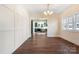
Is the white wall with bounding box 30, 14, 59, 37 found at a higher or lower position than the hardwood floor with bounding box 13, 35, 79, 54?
higher

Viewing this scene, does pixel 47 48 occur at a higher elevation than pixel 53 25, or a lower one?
lower

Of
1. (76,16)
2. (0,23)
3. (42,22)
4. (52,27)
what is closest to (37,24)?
(42,22)

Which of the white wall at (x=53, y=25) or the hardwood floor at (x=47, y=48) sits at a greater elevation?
the white wall at (x=53, y=25)

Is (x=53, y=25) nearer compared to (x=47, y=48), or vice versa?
(x=47, y=48)

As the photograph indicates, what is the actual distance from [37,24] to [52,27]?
721 centimetres

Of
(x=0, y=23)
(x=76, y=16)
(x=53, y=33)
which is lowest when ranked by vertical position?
(x=53, y=33)

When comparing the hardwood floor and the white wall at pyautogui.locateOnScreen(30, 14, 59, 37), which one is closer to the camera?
the hardwood floor

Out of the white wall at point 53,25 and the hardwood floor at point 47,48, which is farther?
the white wall at point 53,25
